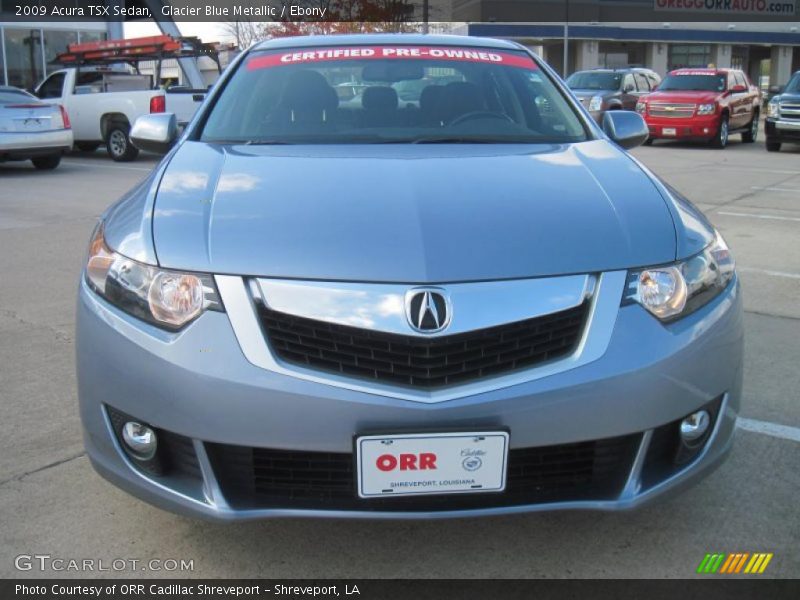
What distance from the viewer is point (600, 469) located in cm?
226

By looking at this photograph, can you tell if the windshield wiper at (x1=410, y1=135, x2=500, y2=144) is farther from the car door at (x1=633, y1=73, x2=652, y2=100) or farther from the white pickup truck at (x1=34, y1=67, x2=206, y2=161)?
the car door at (x1=633, y1=73, x2=652, y2=100)

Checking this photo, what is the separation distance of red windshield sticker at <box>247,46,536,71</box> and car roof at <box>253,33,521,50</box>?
7 cm

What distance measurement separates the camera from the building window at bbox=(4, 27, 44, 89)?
25016 mm

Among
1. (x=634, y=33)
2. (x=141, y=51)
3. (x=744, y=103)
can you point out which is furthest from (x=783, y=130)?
(x=634, y=33)

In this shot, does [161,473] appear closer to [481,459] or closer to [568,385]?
[481,459]

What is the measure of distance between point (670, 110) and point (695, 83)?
1.33m

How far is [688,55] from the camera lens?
51219mm

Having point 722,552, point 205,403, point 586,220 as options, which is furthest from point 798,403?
point 205,403

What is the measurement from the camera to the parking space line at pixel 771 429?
3373 mm

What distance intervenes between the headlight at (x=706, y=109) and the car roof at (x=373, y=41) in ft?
49.4

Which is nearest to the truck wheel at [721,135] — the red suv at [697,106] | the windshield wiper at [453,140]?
the red suv at [697,106]

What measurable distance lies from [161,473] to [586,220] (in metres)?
1.36

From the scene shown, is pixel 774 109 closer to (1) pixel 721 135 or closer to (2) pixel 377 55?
(1) pixel 721 135

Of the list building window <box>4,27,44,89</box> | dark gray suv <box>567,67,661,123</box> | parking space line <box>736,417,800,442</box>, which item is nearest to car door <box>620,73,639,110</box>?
dark gray suv <box>567,67,661,123</box>
